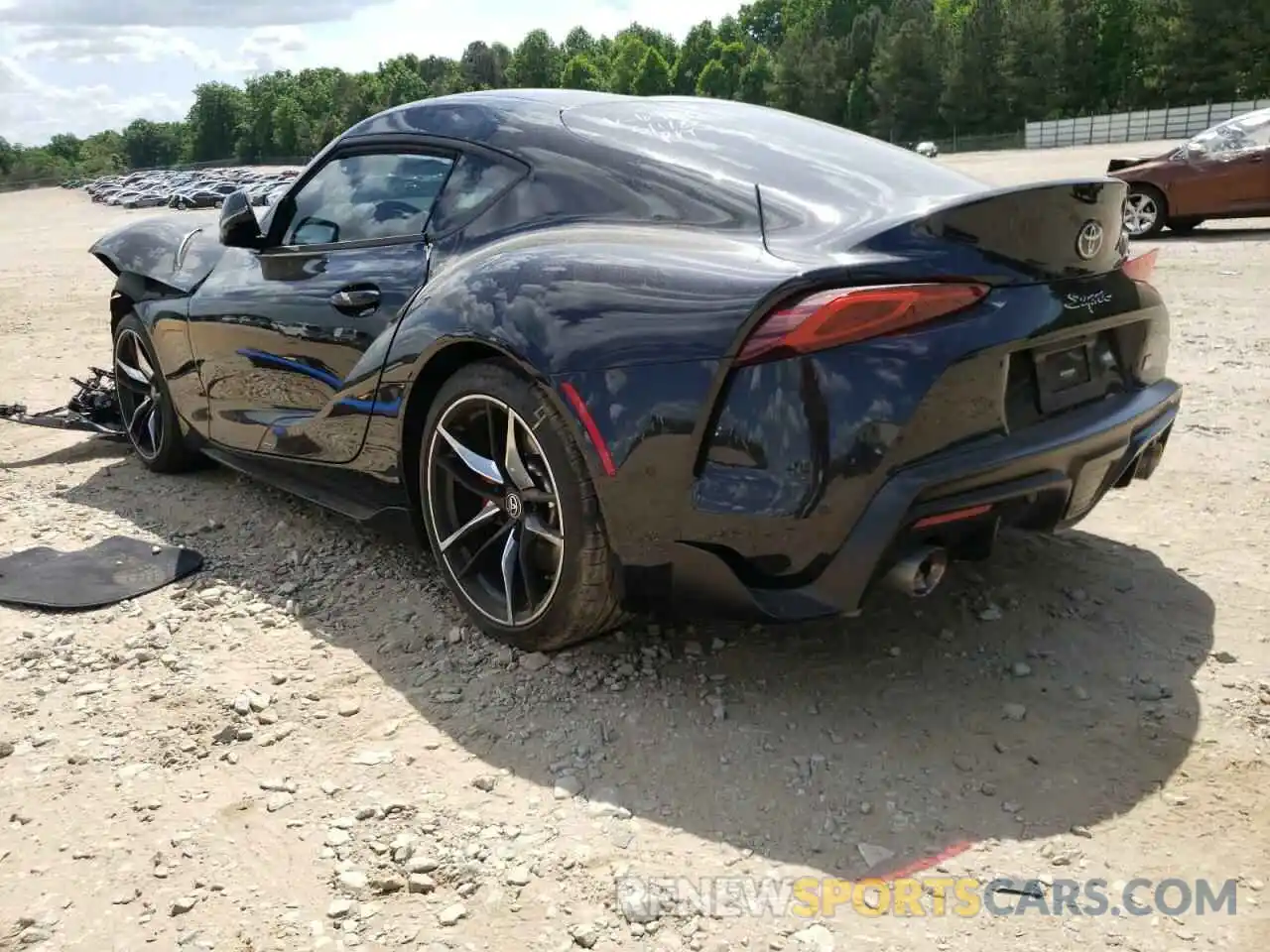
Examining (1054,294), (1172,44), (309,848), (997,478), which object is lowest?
(309,848)

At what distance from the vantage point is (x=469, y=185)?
3.38 m

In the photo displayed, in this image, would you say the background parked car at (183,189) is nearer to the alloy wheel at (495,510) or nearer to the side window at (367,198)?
the side window at (367,198)

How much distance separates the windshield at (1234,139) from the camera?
11.5 m

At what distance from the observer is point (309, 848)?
2.46 metres

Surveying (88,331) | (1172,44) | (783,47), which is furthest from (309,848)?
(783,47)

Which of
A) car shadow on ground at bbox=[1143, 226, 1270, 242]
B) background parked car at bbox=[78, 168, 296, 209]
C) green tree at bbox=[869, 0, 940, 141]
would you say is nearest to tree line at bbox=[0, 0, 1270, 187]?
green tree at bbox=[869, 0, 940, 141]

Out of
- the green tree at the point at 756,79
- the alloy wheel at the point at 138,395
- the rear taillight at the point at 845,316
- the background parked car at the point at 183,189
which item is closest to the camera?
the rear taillight at the point at 845,316

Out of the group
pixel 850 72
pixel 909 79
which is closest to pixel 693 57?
pixel 850 72

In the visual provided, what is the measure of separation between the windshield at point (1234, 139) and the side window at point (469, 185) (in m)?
10.6

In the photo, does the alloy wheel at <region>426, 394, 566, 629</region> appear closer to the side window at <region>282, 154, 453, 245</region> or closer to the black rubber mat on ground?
the side window at <region>282, 154, 453, 245</region>

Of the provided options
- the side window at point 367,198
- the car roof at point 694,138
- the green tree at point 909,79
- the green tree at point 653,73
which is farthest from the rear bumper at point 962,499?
the green tree at point 653,73

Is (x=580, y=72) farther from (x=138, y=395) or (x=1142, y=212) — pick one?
(x=138, y=395)

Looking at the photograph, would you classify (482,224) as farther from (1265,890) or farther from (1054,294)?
(1265,890)

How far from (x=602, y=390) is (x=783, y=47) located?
10569cm
